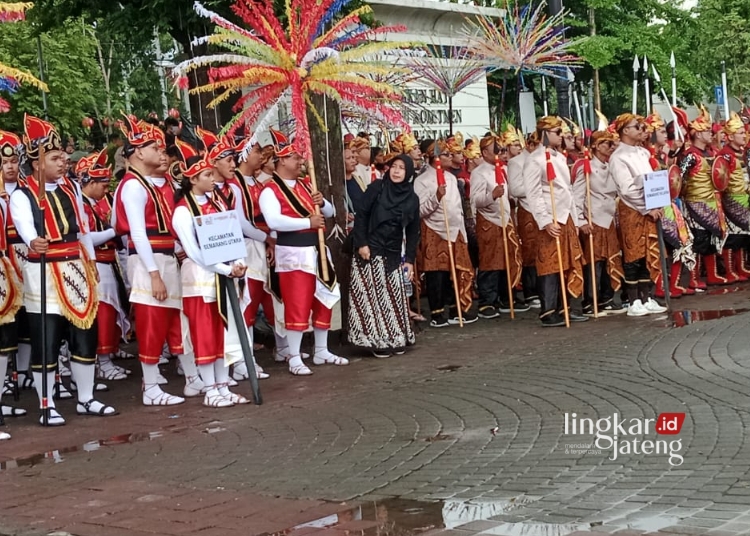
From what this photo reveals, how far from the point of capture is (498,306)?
14.4m

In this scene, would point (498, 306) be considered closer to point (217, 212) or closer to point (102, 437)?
point (217, 212)

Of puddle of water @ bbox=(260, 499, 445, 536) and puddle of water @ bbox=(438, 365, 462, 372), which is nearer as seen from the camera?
puddle of water @ bbox=(260, 499, 445, 536)

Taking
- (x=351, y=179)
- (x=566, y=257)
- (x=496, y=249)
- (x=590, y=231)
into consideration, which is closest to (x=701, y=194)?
(x=590, y=231)

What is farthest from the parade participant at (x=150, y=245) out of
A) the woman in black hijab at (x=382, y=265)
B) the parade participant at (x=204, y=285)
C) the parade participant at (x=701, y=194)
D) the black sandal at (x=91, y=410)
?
the parade participant at (x=701, y=194)

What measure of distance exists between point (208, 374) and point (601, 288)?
5.50 meters

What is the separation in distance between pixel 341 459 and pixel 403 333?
14.6ft

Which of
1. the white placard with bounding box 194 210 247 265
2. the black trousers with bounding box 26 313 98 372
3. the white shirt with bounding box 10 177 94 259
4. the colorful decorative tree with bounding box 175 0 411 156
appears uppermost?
the colorful decorative tree with bounding box 175 0 411 156

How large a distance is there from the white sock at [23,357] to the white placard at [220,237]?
91.5 inches

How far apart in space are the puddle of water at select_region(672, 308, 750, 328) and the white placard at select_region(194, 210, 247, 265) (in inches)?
182

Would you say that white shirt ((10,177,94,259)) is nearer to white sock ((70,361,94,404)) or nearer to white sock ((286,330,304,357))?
white sock ((70,361,94,404))

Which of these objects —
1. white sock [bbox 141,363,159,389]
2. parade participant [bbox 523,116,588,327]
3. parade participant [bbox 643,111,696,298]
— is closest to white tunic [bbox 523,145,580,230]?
parade participant [bbox 523,116,588,327]

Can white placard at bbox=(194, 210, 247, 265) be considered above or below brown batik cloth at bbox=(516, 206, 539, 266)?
above

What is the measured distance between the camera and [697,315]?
12.2m

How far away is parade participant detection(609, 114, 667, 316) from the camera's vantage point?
41.6ft
